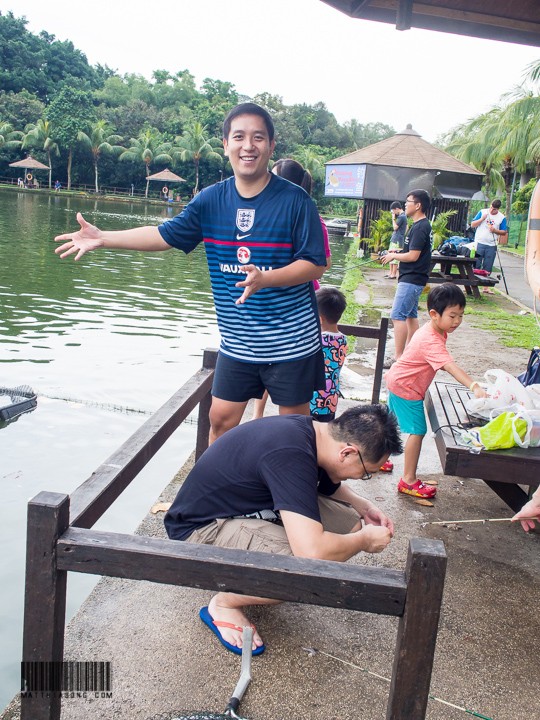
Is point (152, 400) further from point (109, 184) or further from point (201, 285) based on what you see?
point (109, 184)

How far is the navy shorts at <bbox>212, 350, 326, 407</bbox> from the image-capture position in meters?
3.24

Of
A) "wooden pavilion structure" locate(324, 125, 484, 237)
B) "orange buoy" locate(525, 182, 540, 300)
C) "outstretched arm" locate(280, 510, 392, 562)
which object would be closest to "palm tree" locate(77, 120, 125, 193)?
"wooden pavilion structure" locate(324, 125, 484, 237)

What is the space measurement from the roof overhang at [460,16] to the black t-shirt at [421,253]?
2230 millimetres

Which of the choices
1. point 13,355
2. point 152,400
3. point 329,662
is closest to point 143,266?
point 13,355

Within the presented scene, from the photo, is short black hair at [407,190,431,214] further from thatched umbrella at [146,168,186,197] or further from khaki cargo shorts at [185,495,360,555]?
thatched umbrella at [146,168,186,197]

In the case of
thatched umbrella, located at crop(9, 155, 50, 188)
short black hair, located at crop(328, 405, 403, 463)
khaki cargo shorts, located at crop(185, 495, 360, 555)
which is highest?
thatched umbrella, located at crop(9, 155, 50, 188)

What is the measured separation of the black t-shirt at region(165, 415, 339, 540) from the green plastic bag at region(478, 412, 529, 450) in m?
0.86

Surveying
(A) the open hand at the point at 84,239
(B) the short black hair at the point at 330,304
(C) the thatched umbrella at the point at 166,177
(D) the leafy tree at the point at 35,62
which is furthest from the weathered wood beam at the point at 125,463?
(D) the leafy tree at the point at 35,62

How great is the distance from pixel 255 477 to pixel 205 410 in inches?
65.7

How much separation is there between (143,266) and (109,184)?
141ft

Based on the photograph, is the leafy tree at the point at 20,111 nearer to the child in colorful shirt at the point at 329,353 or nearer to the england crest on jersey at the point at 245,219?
the child in colorful shirt at the point at 329,353

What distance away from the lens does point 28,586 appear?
197cm

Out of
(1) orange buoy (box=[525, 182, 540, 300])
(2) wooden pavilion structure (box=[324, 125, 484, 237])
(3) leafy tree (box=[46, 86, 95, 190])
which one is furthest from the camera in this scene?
(3) leafy tree (box=[46, 86, 95, 190])

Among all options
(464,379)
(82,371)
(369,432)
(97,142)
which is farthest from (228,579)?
(97,142)
